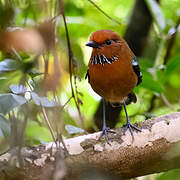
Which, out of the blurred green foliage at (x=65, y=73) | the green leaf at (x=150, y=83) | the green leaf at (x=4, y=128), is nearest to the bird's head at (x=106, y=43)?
the blurred green foliage at (x=65, y=73)

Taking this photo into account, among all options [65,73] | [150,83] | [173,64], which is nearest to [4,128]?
[65,73]

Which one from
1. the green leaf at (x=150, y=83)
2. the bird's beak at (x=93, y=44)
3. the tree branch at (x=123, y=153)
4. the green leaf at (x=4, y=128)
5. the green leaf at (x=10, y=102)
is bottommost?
the tree branch at (x=123, y=153)

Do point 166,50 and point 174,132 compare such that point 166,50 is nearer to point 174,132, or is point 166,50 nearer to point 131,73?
point 131,73

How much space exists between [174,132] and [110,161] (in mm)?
500

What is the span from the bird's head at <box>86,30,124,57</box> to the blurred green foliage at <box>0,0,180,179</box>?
207 millimetres

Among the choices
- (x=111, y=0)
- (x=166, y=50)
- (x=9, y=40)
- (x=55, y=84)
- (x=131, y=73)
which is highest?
(x=9, y=40)

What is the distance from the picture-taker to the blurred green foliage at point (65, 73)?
994 millimetres

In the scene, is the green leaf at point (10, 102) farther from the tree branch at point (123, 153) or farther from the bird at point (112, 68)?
the bird at point (112, 68)

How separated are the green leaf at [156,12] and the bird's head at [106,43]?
2.47ft

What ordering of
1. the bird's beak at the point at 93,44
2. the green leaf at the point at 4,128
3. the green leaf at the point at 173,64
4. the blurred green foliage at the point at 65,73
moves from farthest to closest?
1. the green leaf at the point at 173,64
2. the bird's beak at the point at 93,44
3. the green leaf at the point at 4,128
4. the blurred green foliage at the point at 65,73

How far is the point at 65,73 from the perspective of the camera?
1507 millimetres

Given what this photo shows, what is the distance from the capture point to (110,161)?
222 cm

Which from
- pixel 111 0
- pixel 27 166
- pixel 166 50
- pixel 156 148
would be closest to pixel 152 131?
pixel 156 148

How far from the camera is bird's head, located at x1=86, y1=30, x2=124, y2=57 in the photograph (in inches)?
Result: 109
